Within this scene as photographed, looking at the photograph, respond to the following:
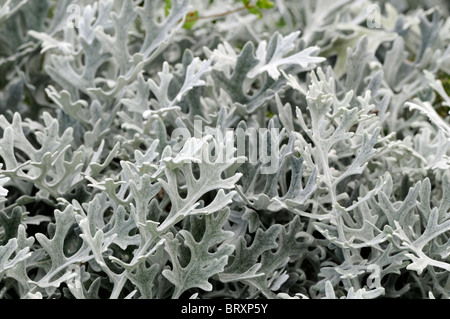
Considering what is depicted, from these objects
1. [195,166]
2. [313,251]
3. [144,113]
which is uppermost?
[144,113]

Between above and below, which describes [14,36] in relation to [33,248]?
above

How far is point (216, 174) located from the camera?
869mm

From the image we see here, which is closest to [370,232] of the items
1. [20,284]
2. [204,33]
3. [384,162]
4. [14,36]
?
[384,162]

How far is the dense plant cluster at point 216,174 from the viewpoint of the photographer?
0.87 metres

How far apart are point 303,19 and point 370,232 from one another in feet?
2.38

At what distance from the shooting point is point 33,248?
100 centimetres

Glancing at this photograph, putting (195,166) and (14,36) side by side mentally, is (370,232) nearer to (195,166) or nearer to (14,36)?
(195,166)

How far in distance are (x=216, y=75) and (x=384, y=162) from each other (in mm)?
341

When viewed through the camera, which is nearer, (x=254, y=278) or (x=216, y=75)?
(x=254, y=278)

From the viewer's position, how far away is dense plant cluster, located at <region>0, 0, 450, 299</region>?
87cm
